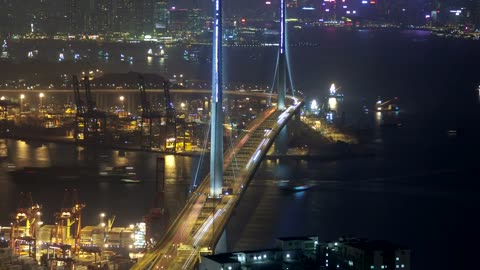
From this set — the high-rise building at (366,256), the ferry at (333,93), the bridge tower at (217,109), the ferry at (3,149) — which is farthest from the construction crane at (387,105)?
the high-rise building at (366,256)

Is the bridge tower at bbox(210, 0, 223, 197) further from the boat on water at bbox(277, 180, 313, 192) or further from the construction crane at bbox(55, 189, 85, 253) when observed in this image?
the boat on water at bbox(277, 180, 313, 192)

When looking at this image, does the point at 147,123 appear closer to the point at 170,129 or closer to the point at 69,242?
the point at 170,129

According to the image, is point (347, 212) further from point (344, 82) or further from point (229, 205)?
point (344, 82)

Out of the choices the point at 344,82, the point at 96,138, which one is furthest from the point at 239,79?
the point at 96,138

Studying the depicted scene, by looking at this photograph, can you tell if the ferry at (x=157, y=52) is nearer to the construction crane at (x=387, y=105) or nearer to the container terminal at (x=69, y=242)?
the construction crane at (x=387, y=105)

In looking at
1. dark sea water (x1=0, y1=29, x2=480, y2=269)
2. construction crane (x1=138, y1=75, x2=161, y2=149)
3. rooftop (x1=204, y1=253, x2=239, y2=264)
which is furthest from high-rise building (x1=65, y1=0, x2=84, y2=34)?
rooftop (x1=204, y1=253, x2=239, y2=264)
